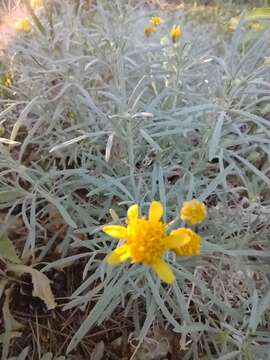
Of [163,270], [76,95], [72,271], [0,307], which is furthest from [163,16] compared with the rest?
[163,270]

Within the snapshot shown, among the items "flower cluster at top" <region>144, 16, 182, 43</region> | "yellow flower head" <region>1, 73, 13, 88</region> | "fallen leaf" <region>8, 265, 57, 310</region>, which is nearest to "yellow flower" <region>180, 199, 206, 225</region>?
"fallen leaf" <region>8, 265, 57, 310</region>

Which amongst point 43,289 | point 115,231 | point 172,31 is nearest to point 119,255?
point 115,231

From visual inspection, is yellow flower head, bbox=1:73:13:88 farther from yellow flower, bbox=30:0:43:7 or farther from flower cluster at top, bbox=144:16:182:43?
flower cluster at top, bbox=144:16:182:43

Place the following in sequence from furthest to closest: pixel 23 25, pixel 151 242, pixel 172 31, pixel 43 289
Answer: pixel 23 25 < pixel 172 31 < pixel 43 289 < pixel 151 242

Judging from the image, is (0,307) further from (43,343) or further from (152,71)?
(152,71)

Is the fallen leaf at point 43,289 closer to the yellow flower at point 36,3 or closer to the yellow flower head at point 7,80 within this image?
the yellow flower head at point 7,80

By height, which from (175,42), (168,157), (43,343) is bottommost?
(43,343)

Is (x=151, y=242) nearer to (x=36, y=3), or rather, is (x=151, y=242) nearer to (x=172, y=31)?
(x=172, y=31)
